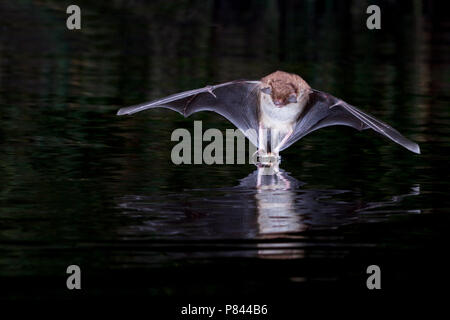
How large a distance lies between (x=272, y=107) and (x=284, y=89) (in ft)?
1.06

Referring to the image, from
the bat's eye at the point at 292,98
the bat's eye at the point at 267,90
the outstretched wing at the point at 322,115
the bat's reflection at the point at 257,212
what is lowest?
the bat's reflection at the point at 257,212

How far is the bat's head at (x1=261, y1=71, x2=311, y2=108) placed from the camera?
12555mm

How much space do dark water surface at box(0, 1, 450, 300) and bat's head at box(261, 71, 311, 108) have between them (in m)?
0.70

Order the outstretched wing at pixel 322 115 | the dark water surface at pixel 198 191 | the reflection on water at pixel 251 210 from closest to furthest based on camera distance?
the dark water surface at pixel 198 191, the reflection on water at pixel 251 210, the outstretched wing at pixel 322 115

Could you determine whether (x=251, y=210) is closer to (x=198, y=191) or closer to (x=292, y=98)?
(x=198, y=191)

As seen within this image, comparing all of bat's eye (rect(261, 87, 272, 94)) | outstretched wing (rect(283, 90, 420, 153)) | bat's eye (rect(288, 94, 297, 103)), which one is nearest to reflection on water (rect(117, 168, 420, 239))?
bat's eye (rect(288, 94, 297, 103))

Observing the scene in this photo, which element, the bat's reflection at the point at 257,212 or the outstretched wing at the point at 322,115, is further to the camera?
the outstretched wing at the point at 322,115

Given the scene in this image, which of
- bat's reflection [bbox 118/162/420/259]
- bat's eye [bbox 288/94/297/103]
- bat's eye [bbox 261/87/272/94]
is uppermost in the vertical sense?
bat's eye [bbox 261/87/272/94]

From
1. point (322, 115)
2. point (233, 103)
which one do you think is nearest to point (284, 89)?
point (322, 115)

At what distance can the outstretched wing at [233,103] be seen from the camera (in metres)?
13.3

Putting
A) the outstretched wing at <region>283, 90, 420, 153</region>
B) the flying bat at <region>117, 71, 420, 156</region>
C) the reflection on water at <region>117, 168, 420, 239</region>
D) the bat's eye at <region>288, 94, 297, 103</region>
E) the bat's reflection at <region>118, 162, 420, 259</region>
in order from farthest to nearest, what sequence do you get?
1. the outstretched wing at <region>283, 90, 420, 153</region>
2. the flying bat at <region>117, 71, 420, 156</region>
3. the bat's eye at <region>288, 94, 297, 103</region>
4. the reflection on water at <region>117, 168, 420, 239</region>
5. the bat's reflection at <region>118, 162, 420, 259</region>

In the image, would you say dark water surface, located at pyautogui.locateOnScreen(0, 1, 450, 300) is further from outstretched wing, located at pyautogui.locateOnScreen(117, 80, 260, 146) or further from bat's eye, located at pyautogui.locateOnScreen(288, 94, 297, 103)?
bat's eye, located at pyautogui.locateOnScreen(288, 94, 297, 103)

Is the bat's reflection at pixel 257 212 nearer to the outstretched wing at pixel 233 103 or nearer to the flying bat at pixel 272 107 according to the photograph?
the flying bat at pixel 272 107

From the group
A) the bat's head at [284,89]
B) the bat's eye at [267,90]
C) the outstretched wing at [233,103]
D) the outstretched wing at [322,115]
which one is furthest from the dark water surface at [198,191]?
the bat's eye at [267,90]
